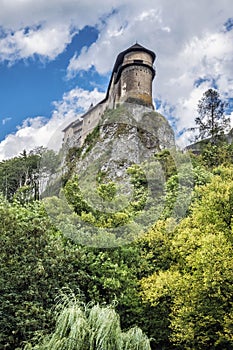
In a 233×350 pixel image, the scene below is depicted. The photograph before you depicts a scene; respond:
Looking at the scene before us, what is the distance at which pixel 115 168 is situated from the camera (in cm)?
4375

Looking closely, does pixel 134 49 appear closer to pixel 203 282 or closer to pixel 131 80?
pixel 131 80

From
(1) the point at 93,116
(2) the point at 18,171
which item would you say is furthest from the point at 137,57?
(2) the point at 18,171

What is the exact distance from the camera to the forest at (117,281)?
536 inches

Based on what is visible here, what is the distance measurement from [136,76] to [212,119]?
1690 centimetres

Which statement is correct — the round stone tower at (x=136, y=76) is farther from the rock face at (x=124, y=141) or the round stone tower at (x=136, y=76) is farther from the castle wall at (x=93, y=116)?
the castle wall at (x=93, y=116)

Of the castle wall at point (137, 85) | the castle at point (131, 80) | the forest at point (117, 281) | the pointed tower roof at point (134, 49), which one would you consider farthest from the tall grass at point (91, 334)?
the pointed tower roof at point (134, 49)

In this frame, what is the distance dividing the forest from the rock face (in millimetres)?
18976

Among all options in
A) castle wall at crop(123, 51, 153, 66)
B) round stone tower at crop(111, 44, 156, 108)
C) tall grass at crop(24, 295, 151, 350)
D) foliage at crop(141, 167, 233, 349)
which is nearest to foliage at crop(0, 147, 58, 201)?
round stone tower at crop(111, 44, 156, 108)

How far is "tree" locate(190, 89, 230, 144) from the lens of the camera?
149 feet

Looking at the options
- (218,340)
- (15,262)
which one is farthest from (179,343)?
(15,262)

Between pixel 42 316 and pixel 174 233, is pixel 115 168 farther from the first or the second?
pixel 42 316

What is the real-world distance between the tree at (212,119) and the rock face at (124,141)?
3755 millimetres

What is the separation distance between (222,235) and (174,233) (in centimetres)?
423

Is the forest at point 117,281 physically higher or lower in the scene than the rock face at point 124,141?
lower
